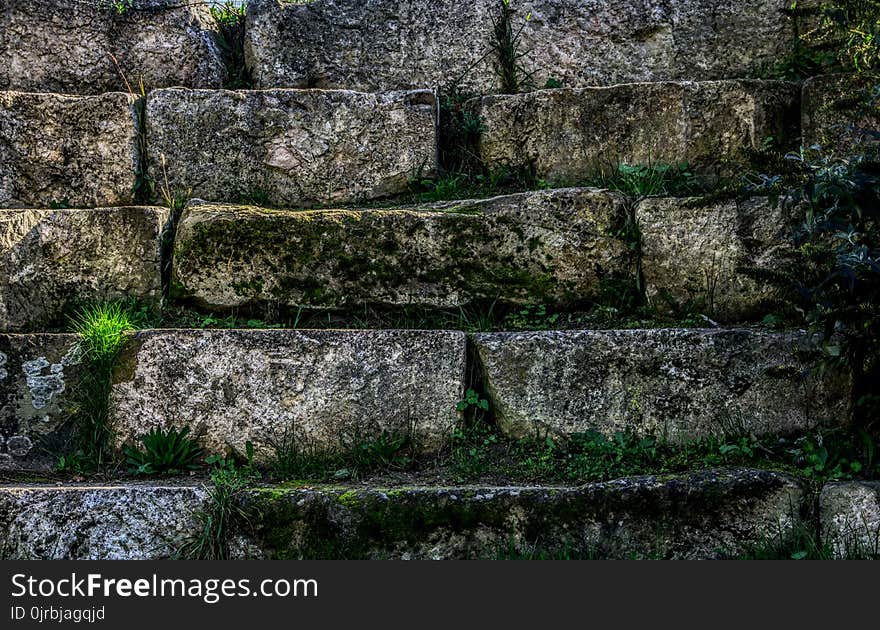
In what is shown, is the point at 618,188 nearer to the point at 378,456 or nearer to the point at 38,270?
the point at 378,456

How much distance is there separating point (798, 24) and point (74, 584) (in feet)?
12.6

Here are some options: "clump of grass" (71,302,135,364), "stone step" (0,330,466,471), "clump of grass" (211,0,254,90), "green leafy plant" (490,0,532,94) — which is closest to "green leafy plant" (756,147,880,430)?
"stone step" (0,330,466,471)

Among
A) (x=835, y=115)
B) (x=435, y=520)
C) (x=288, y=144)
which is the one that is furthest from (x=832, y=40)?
(x=435, y=520)

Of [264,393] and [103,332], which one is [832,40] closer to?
[264,393]

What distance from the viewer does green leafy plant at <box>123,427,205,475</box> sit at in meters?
3.03

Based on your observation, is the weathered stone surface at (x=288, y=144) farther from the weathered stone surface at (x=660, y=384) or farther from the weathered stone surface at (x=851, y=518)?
the weathered stone surface at (x=851, y=518)

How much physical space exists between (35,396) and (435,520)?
5.24 ft

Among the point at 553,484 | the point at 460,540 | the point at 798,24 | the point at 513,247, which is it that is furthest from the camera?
the point at 798,24

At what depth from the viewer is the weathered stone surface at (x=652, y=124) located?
12.3 ft

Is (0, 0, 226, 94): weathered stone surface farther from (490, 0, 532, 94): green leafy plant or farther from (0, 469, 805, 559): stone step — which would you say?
(0, 469, 805, 559): stone step

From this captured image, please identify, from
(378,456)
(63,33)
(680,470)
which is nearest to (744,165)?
(680,470)

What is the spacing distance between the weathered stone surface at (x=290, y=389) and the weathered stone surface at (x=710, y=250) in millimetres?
910

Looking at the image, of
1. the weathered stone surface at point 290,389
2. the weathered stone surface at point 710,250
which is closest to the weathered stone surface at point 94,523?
the weathered stone surface at point 290,389

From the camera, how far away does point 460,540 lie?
105 inches
